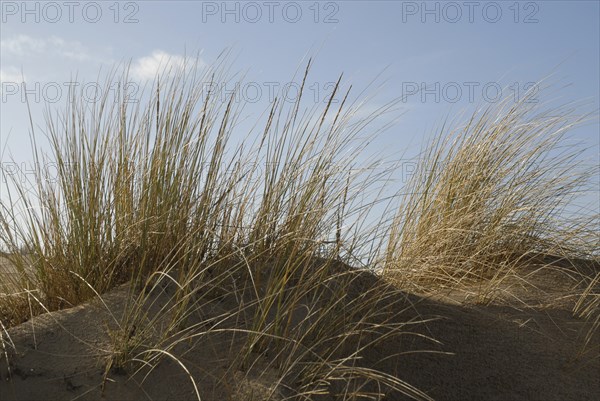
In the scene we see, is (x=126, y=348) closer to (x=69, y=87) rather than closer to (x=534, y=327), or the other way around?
(x=69, y=87)

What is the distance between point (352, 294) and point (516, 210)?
1.34 meters

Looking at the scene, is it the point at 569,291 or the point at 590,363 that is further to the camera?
the point at 569,291

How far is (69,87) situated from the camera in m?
3.07

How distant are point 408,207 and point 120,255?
1905 millimetres

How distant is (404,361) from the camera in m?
2.75

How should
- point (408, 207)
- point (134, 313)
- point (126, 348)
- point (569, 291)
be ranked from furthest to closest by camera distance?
1. point (408, 207)
2. point (569, 291)
3. point (134, 313)
4. point (126, 348)

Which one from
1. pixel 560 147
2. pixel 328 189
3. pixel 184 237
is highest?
pixel 560 147

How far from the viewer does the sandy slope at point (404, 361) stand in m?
2.20

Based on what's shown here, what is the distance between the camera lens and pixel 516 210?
3.77 m

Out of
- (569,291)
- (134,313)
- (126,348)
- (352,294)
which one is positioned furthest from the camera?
(569,291)

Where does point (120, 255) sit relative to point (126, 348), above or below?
above

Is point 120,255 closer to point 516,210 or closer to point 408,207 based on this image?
point 408,207

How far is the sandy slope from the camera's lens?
2197 millimetres

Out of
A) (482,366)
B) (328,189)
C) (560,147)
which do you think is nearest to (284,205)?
(328,189)
